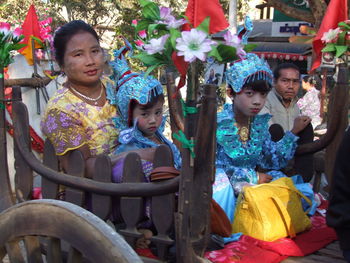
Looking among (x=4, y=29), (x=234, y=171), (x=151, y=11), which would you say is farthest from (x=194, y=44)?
(x=4, y=29)

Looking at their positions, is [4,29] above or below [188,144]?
above

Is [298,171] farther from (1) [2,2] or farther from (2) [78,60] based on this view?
(1) [2,2]

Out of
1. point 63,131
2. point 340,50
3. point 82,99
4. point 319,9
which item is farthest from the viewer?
point 319,9

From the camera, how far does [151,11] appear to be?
1.83m

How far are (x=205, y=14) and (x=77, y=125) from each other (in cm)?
100

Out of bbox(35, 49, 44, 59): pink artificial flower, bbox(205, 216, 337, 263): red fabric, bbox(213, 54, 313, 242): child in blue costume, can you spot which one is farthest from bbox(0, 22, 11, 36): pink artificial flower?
bbox(35, 49, 44, 59): pink artificial flower

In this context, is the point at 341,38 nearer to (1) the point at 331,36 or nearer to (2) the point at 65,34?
(1) the point at 331,36

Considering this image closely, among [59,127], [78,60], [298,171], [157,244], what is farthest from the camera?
[298,171]

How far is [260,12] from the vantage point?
81.5 feet

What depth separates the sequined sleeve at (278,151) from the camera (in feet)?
9.63

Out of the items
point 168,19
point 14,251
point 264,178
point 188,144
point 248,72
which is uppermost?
point 168,19

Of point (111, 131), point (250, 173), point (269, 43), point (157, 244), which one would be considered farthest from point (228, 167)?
point (269, 43)

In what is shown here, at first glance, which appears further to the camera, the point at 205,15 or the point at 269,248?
the point at 269,248

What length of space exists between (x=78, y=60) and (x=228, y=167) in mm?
1104
